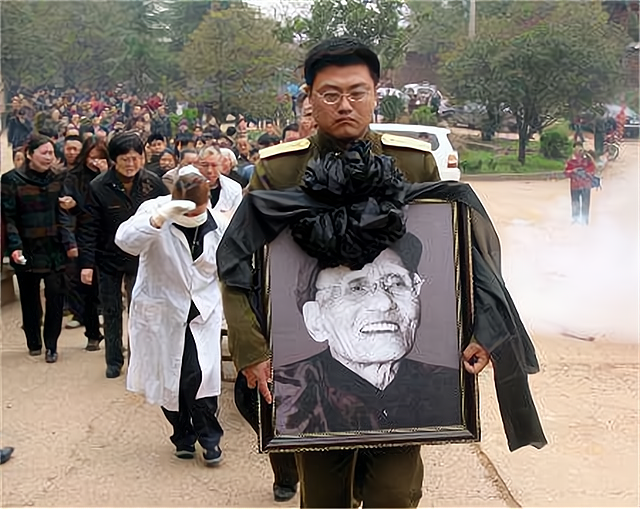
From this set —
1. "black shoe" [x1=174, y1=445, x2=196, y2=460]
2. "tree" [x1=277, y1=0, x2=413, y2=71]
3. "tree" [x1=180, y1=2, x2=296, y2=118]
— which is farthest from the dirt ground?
"tree" [x1=180, y1=2, x2=296, y2=118]

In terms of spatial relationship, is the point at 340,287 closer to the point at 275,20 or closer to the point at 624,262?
the point at 624,262

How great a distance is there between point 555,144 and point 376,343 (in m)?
11.9

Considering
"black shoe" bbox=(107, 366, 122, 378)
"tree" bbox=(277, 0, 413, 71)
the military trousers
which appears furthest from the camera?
"tree" bbox=(277, 0, 413, 71)

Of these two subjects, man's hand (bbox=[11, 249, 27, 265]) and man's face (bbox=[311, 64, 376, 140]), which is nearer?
man's face (bbox=[311, 64, 376, 140])

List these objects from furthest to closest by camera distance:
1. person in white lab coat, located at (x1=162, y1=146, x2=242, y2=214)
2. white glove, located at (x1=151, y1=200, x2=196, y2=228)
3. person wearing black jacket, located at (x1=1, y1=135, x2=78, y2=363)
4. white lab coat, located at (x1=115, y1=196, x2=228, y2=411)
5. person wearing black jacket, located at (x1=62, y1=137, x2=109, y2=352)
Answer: person wearing black jacket, located at (x1=62, y1=137, x2=109, y2=352) < person wearing black jacket, located at (x1=1, y1=135, x2=78, y2=363) < person in white lab coat, located at (x1=162, y1=146, x2=242, y2=214) < white lab coat, located at (x1=115, y1=196, x2=228, y2=411) < white glove, located at (x1=151, y1=200, x2=196, y2=228)

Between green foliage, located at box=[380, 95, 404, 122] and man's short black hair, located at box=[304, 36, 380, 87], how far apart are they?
39.4 feet

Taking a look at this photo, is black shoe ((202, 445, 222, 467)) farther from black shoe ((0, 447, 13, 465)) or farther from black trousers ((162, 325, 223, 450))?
black shoe ((0, 447, 13, 465))

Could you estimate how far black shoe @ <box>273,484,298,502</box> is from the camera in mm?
3299

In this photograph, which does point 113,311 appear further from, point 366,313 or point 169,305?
point 366,313

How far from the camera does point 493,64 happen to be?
13.3 metres

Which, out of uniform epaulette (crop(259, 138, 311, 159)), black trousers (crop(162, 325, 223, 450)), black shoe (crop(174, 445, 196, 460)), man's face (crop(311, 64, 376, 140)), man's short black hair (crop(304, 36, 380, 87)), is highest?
man's short black hair (crop(304, 36, 380, 87))

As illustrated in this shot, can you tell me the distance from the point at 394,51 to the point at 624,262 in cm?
674

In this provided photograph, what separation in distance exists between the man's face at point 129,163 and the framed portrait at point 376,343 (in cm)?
298

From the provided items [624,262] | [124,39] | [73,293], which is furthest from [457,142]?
[73,293]
